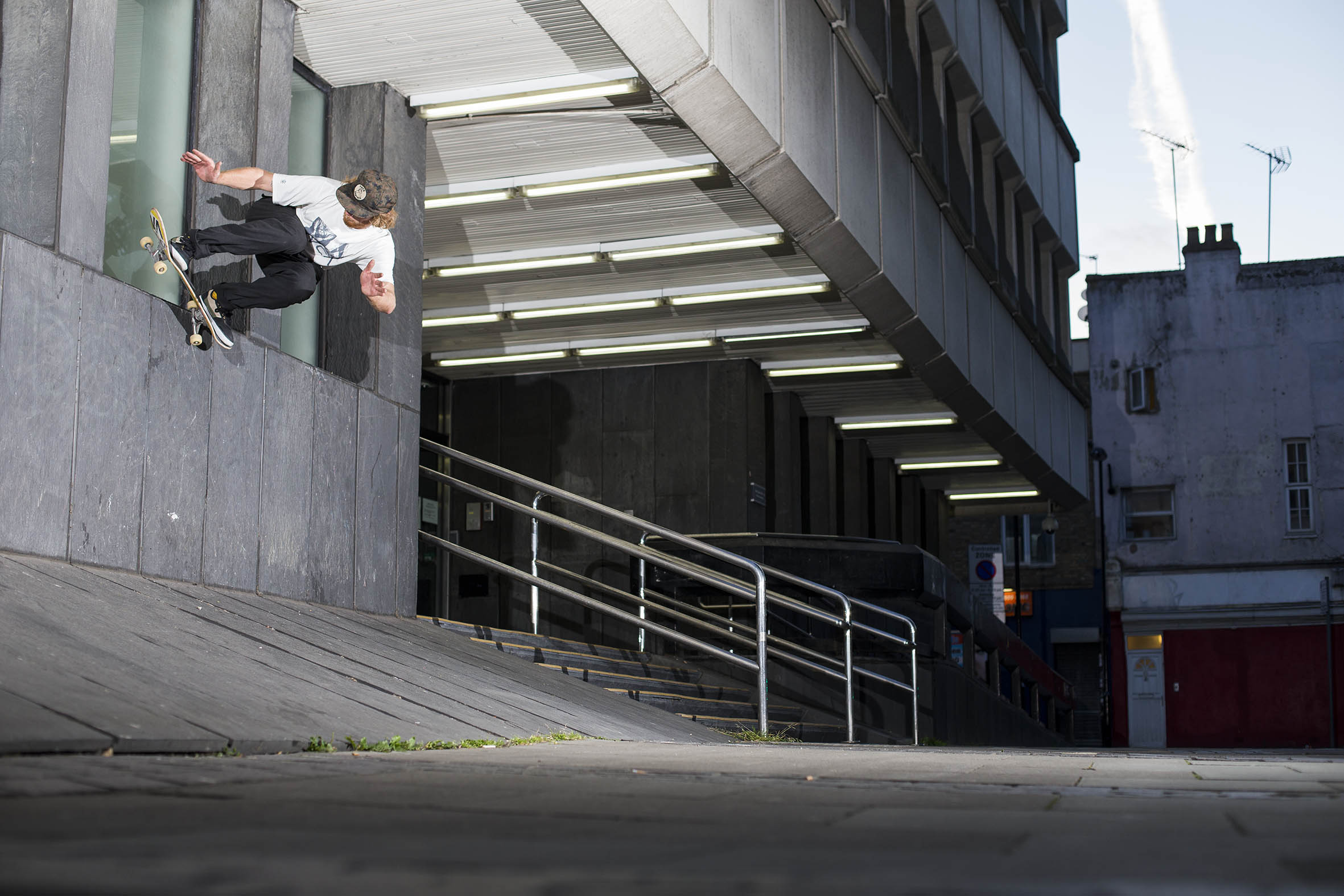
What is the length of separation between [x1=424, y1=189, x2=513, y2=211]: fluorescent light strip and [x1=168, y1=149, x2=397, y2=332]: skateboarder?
9.74 feet

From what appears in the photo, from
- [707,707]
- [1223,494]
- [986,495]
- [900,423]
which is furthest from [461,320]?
[1223,494]

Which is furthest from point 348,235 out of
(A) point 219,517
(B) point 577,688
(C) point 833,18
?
(C) point 833,18

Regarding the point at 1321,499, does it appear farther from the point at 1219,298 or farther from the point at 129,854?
the point at 129,854

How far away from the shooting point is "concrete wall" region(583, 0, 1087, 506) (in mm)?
8477

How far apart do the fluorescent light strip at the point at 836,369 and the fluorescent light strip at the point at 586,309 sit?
8.15 ft

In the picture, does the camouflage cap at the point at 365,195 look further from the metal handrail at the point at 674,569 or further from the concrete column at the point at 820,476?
the concrete column at the point at 820,476

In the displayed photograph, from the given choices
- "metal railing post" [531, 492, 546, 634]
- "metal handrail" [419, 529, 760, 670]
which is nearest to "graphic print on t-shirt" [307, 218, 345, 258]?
"metal handrail" [419, 529, 760, 670]

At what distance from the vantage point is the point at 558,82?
9.12m

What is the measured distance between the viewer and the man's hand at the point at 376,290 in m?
7.86

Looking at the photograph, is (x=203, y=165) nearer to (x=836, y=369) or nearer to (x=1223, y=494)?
(x=836, y=369)

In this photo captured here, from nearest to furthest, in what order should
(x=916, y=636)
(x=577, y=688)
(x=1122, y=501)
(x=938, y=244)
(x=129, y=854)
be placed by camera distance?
(x=129, y=854) → (x=577, y=688) → (x=916, y=636) → (x=938, y=244) → (x=1122, y=501)

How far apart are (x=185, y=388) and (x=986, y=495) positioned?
18144 mm

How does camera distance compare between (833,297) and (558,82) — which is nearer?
(558,82)

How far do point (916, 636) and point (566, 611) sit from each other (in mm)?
3930
